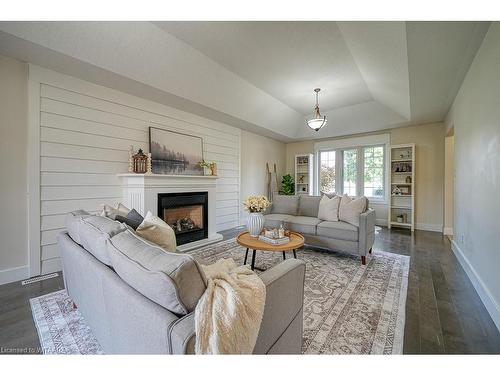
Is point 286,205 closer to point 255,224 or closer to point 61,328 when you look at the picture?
point 255,224

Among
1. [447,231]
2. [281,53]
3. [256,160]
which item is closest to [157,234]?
[281,53]

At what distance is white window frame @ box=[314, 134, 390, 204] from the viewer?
18.2ft

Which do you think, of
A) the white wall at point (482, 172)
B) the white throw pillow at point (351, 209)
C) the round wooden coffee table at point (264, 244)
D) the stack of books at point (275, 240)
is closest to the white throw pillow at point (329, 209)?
the white throw pillow at point (351, 209)

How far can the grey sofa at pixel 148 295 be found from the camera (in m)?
0.83

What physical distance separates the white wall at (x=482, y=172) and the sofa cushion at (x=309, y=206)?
75.0 inches

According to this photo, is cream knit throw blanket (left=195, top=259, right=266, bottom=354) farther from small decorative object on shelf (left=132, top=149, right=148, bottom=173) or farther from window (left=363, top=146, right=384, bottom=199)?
window (left=363, top=146, right=384, bottom=199)

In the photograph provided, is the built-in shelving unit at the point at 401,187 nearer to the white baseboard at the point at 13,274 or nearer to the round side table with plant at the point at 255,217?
Answer: the round side table with plant at the point at 255,217

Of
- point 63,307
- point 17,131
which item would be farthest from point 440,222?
point 17,131

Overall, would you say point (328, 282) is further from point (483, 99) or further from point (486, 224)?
point (483, 99)

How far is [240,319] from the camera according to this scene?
2.63ft

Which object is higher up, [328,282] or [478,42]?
[478,42]

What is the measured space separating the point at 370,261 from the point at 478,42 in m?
2.63

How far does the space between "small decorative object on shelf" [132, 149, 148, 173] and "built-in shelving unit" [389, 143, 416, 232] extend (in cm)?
531
